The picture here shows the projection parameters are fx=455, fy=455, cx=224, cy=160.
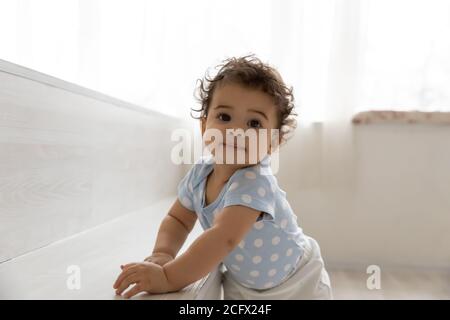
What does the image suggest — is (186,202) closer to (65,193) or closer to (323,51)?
(65,193)

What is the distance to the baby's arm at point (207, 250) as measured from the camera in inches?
23.8

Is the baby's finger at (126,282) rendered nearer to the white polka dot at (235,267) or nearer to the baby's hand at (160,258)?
the baby's hand at (160,258)

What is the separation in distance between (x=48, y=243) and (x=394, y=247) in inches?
54.9

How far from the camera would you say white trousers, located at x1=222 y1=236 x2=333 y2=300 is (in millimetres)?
789

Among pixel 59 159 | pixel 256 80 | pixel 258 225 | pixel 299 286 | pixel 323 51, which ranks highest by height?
pixel 323 51

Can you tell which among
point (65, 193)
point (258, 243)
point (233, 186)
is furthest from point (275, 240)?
point (65, 193)

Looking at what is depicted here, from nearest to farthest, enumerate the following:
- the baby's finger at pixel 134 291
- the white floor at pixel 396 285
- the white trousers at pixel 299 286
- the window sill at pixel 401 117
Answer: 1. the baby's finger at pixel 134 291
2. the white trousers at pixel 299 286
3. the white floor at pixel 396 285
4. the window sill at pixel 401 117

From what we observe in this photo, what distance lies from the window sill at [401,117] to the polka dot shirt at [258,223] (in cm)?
107

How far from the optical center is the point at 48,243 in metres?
0.86

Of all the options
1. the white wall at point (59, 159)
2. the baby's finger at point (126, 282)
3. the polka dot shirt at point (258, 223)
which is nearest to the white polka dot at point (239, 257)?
the polka dot shirt at point (258, 223)

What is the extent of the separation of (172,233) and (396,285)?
1.14 metres

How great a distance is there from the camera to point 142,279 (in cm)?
58
